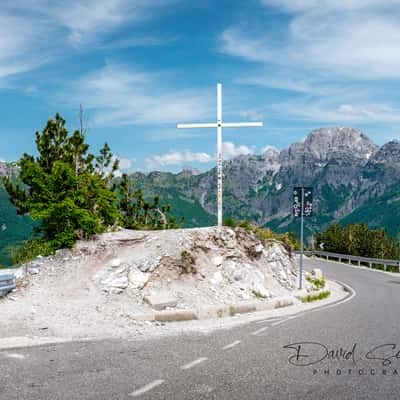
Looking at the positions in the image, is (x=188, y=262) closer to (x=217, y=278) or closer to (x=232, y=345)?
(x=217, y=278)

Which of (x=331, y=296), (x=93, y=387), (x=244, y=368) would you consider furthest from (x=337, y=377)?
(x=331, y=296)

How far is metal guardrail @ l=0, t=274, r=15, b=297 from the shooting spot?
12.6 metres

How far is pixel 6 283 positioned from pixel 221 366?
24.7 feet

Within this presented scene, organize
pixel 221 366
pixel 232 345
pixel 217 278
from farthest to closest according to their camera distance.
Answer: pixel 217 278
pixel 232 345
pixel 221 366

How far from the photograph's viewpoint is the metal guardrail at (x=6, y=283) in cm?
1256

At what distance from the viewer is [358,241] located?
72500 mm

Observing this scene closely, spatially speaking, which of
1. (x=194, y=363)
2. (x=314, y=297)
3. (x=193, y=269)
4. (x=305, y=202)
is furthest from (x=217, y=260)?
(x=194, y=363)

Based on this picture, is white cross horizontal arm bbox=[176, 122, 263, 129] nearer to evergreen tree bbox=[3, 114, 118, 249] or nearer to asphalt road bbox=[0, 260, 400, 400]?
evergreen tree bbox=[3, 114, 118, 249]

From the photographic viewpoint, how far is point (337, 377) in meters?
6.92

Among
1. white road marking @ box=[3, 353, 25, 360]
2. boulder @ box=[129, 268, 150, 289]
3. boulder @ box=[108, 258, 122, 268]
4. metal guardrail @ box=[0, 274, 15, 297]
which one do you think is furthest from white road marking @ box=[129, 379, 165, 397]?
boulder @ box=[108, 258, 122, 268]

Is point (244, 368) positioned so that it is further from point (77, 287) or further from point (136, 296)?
point (77, 287)

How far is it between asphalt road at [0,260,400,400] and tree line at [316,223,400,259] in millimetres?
59519

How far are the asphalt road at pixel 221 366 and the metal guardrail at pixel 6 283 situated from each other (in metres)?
4.45

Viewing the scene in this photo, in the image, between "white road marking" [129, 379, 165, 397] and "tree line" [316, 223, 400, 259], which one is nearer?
"white road marking" [129, 379, 165, 397]
